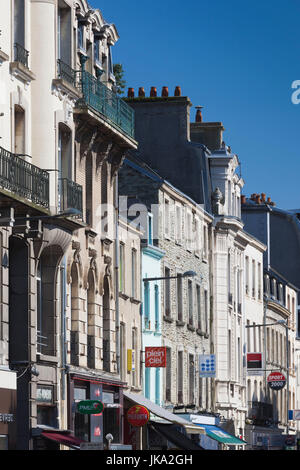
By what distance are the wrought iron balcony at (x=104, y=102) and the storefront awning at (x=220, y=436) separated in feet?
51.2

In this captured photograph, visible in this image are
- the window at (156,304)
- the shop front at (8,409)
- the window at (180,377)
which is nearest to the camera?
the shop front at (8,409)

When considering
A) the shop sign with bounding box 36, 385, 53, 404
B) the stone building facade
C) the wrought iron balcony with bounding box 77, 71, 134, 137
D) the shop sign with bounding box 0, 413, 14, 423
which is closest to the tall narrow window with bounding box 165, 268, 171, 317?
the stone building facade

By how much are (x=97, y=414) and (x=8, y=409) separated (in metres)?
9.24

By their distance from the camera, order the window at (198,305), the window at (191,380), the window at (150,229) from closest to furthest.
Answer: the window at (150,229) < the window at (191,380) < the window at (198,305)

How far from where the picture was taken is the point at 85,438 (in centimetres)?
4334

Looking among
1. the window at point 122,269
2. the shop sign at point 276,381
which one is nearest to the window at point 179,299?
the window at point 122,269

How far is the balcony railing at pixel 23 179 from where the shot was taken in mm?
33031

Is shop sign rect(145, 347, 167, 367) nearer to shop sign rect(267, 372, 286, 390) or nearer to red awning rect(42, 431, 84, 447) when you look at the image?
red awning rect(42, 431, 84, 447)

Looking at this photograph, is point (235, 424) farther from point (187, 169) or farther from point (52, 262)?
point (52, 262)

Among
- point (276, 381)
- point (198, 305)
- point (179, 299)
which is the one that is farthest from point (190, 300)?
point (276, 381)

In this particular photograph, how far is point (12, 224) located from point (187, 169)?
3369 cm

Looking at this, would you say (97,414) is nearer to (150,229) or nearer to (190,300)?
(150,229)

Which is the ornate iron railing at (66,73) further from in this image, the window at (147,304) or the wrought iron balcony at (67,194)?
the window at (147,304)
